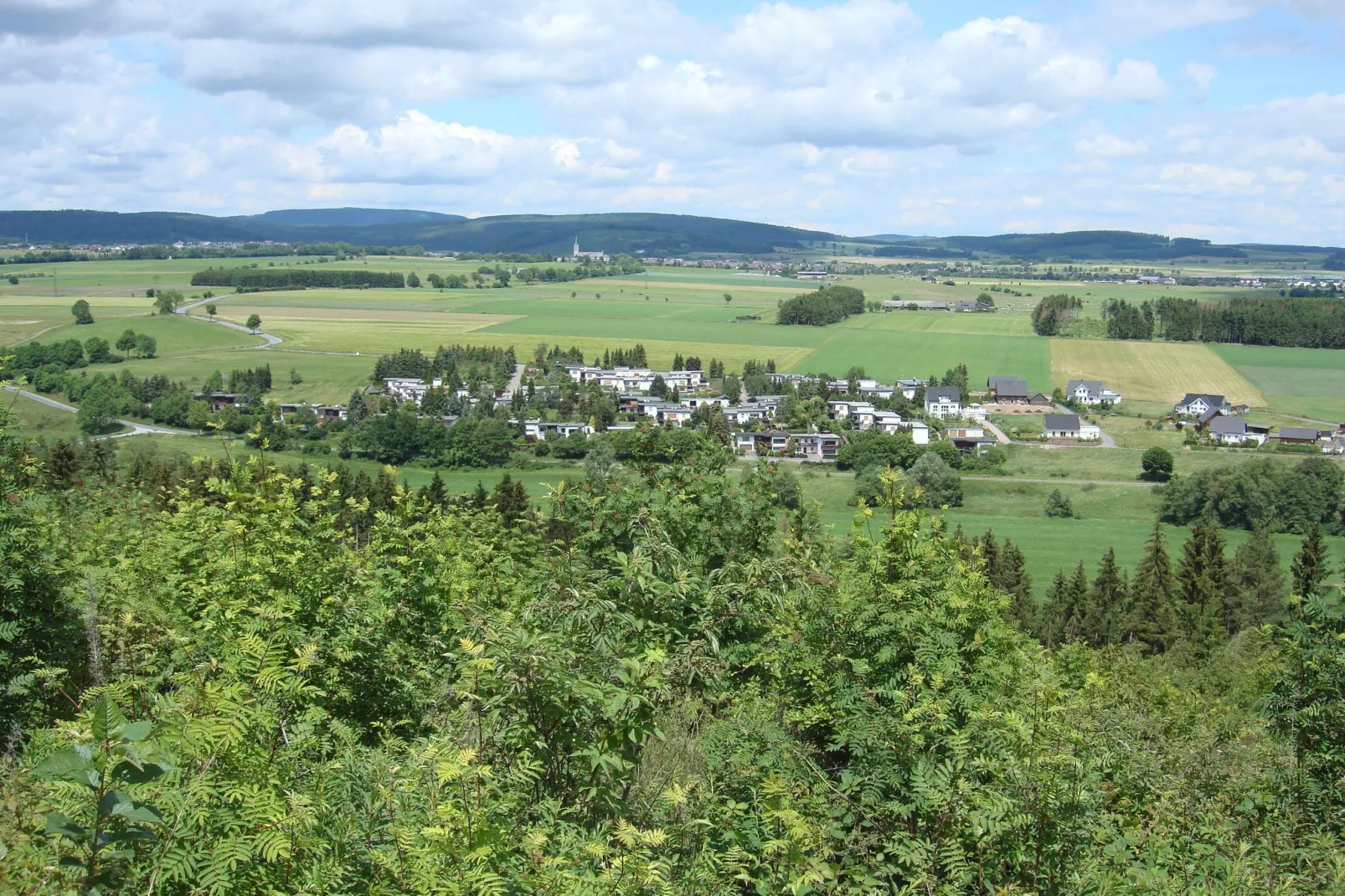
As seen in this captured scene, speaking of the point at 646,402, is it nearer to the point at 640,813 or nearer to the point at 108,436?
the point at 108,436

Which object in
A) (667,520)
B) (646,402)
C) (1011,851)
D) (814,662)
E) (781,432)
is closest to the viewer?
(1011,851)

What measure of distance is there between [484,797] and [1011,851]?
9.19ft

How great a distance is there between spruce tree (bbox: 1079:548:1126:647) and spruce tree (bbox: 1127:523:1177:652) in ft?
1.89

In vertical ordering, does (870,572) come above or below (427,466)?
above

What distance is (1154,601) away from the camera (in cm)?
3288

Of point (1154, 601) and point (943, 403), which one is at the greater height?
point (943, 403)

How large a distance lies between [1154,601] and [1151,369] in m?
74.5

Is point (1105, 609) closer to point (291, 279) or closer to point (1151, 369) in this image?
point (1151, 369)

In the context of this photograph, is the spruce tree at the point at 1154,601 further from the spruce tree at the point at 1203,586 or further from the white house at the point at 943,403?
the white house at the point at 943,403

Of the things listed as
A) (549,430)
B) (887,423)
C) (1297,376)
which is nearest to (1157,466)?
(887,423)

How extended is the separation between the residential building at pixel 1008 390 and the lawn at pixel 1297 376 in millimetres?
19767

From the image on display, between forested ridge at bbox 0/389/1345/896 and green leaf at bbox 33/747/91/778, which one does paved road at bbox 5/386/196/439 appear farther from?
green leaf at bbox 33/747/91/778

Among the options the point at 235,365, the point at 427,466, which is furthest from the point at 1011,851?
the point at 235,365

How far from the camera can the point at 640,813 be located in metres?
5.61
